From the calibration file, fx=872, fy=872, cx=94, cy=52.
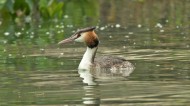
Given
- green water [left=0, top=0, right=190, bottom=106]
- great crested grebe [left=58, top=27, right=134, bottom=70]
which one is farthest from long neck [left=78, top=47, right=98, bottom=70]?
green water [left=0, top=0, right=190, bottom=106]

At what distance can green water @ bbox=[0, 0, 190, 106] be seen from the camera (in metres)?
12.1

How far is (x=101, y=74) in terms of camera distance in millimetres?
15477

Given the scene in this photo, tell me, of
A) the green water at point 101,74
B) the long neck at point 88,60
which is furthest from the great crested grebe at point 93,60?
the green water at point 101,74

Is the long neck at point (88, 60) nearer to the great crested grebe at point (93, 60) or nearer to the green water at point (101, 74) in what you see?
the great crested grebe at point (93, 60)

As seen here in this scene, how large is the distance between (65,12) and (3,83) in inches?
689

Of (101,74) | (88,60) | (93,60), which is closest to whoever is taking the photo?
(101,74)

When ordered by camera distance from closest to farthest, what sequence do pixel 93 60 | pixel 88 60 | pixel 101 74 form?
pixel 101 74 < pixel 88 60 < pixel 93 60

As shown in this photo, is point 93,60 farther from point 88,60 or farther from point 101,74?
point 101,74

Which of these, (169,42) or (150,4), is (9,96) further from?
(150,4)

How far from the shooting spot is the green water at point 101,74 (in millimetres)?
12125

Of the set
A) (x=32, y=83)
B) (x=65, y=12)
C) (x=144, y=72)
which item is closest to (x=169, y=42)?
(x=144, y=72)

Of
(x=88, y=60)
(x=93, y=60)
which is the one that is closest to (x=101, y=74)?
(x=88, y=60)

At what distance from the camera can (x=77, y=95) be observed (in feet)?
40.9

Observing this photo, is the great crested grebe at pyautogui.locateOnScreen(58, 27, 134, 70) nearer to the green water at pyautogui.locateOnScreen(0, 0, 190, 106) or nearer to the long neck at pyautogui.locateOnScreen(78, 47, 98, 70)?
the long neck at pyautogui.locateOnScreen(78, 47, 98, 70)
